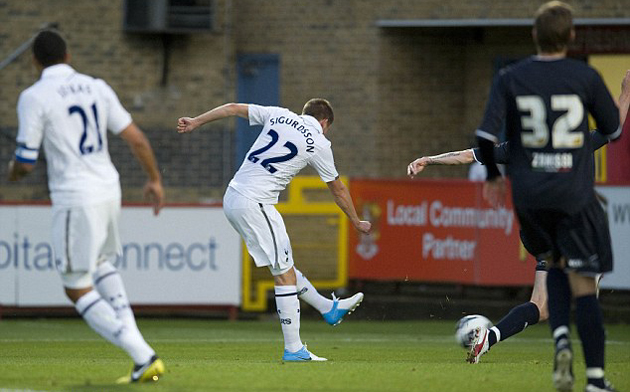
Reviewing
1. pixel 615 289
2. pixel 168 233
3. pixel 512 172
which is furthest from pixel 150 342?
pixel 512 172

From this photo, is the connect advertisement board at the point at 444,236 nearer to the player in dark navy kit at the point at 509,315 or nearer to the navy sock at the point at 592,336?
the player in dark navy kit at the point at 509,315

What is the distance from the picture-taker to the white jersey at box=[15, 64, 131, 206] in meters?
7.99

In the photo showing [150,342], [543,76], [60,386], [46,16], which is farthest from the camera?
[46,16]

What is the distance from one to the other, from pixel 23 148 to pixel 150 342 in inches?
274

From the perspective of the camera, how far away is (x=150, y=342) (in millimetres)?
14797

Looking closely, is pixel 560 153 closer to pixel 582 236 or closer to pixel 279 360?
pixel 582 236

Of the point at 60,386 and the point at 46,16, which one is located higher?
the point at 46,16

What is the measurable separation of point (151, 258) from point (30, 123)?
1009 cm

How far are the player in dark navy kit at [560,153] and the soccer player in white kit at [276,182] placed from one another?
3.56m

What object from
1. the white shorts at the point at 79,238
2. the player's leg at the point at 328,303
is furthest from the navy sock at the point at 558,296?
the player's leg at the point at 328,303

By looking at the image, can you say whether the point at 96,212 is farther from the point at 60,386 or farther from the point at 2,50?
the point at 2,50

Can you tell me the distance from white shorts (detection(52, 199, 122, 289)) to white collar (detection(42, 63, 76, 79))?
0.74 m

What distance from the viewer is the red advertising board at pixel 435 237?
60.1 ft

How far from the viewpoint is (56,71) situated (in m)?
8.10
